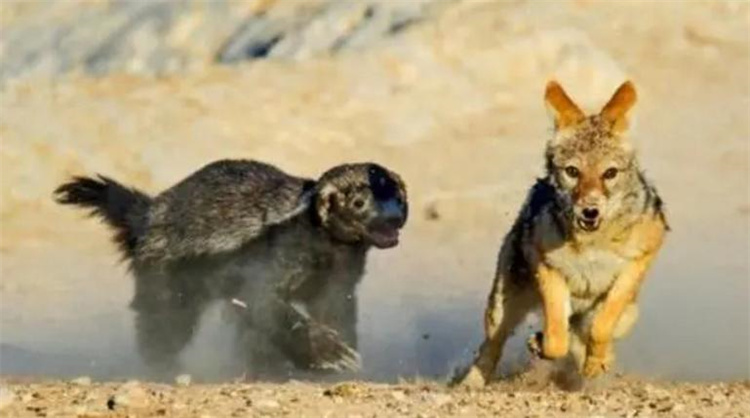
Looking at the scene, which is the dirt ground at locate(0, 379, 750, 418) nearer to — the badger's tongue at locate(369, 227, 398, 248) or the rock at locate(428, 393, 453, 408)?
the rock at locate(428, 393, 453, 408)

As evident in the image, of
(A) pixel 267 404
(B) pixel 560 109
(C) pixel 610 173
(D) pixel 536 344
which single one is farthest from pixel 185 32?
(A) pixel 267 404

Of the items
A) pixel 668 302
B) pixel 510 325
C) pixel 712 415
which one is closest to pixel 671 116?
pixel 668 302

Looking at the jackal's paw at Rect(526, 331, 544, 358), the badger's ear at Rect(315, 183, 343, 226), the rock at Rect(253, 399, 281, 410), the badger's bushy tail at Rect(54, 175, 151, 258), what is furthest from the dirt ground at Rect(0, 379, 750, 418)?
the badger's bushy tail at Rect(54, 175, 151, 258)

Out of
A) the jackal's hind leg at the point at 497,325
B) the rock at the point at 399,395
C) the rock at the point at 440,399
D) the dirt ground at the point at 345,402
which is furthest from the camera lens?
the jackal's hind leg at the point at 497,325

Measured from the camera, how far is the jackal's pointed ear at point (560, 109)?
1181 centimetres

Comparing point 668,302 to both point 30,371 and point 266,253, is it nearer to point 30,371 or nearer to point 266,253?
point 266,253

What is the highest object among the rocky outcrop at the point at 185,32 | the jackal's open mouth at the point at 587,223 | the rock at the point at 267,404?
the rocky outcrop at the point at 185,32

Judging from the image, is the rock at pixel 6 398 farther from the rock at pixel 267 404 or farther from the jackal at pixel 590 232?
the jackal at pixel 590 232

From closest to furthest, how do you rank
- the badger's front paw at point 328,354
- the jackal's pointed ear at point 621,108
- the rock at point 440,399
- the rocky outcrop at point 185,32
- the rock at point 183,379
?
1. the rock at point 440,399
2. the jackal's pointed ear at point 621,108
3. the rock at point 183,379
4. the badger's front paw at point 328,354
5. the rocky outcrop at point 185,32

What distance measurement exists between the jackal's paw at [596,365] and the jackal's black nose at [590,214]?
0.68 m

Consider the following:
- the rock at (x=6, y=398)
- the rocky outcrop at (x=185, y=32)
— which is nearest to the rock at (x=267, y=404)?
the rock at (x=6, y=398)

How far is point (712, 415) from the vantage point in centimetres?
1052

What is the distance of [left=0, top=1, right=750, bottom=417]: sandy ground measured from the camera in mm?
15570

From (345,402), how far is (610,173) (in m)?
1.75
